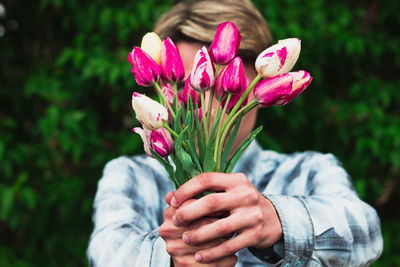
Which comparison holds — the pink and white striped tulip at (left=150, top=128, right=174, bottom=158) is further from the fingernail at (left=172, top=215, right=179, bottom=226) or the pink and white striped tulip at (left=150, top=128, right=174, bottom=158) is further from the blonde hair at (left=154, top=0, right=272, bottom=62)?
the blonde hair at (left=154, top=0, right=272, bottom=62)

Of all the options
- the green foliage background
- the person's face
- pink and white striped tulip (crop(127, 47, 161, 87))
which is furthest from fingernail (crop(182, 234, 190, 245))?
the green foliage background

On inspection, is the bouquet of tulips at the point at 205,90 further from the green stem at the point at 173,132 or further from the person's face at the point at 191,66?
the person's face at the point at 191,66

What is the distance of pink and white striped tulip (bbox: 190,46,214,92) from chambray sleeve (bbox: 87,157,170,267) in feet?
0.89

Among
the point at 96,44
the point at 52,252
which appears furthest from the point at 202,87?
the point at 52,252

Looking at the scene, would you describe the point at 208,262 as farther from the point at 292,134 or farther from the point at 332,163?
the point at 292,134

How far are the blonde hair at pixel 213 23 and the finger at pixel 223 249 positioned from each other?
46 cm

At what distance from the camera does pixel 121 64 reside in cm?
162

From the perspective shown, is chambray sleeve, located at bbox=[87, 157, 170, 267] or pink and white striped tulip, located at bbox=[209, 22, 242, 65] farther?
chambray sleeve, located at bbox=[87, 157, 170, 267]

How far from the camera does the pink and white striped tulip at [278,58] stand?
520 millimetres

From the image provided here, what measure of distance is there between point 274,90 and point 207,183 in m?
0.14

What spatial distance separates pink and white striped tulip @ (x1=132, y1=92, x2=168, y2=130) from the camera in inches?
19.6

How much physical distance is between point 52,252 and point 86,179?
1.17 ft

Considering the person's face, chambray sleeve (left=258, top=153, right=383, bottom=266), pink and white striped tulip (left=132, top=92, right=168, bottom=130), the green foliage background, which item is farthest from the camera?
the green foliage background

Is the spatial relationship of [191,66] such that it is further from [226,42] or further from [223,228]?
[223,228]
